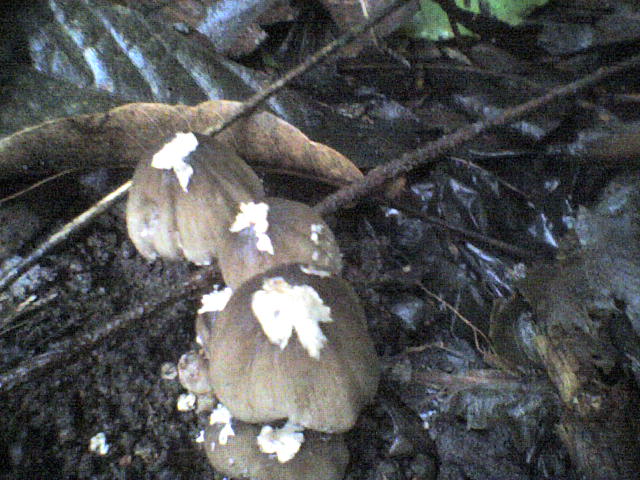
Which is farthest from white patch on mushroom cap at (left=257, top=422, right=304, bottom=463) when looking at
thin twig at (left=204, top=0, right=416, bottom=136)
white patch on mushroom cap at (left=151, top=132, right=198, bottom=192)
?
thin twig at (left=204, top=0, right=416, bottom=136)

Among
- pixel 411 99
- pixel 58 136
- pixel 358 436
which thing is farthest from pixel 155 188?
pixel 411 99

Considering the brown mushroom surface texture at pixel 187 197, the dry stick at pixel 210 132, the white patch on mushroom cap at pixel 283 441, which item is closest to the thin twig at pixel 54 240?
the dry stick at pixel 210 132

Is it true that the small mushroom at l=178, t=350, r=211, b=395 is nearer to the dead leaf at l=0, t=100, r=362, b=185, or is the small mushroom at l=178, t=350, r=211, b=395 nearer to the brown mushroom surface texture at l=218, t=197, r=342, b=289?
the brown mushroom surface texture at l=218, t=197, r=342, b=289

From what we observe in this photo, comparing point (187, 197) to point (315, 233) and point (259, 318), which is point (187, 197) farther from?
point (259, 318)

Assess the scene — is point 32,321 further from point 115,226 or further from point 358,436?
point 358,436

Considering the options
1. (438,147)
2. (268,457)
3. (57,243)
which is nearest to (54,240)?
(57,243)
